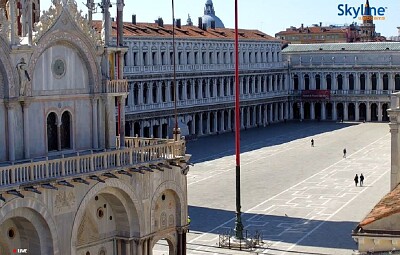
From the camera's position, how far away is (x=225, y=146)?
8169cm

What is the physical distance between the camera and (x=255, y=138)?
295 ft

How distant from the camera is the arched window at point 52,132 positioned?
89.1ft

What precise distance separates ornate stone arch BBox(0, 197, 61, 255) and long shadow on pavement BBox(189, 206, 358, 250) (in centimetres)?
1791

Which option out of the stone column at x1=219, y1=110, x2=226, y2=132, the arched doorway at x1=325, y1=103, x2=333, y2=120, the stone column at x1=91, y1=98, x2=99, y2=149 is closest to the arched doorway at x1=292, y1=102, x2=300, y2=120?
the arched doorway at x1=325, y1=103, x2=333, y2=120

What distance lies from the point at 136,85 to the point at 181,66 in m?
9.58

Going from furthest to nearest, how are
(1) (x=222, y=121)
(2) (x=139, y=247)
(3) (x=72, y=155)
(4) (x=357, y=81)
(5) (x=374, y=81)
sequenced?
(4) (x=357, y=81)
(5) (x=374, y=81)
(1) (x=222, y=121)
(2) (x=139, y=247)
(3) (x=72, y=155)

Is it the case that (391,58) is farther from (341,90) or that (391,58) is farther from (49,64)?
(49,64)

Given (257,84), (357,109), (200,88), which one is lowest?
(357,109)

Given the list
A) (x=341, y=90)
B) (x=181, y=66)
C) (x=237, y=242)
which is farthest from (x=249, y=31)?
(x=237, y=242)

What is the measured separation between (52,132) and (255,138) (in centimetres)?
6350

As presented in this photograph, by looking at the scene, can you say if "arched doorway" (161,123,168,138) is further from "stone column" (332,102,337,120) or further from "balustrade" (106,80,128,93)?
"balustrade" (106,80,128,93)

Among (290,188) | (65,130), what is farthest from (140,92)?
(65,130)

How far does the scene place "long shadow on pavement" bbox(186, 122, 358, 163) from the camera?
3024 inches

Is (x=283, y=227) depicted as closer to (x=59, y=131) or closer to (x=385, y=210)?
(x=59, y=131)
